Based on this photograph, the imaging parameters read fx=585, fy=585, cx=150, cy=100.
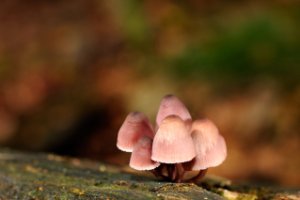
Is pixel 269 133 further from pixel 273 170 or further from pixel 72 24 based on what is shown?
pixel 72 24

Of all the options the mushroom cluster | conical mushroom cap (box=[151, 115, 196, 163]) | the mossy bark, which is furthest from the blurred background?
conical mushroom cap (box=[151, 115, 196, 163])

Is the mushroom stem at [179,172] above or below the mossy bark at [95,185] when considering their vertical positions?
above

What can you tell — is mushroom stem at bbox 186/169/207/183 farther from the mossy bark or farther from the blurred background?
the blurred background

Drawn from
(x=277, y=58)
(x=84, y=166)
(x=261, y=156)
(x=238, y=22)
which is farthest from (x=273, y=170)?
(x=84, y=166)

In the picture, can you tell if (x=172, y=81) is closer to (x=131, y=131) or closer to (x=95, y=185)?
(x=95, y=185)

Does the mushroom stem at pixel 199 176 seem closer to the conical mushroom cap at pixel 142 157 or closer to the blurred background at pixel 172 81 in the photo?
the conical mushroom cap at pixel 142 157

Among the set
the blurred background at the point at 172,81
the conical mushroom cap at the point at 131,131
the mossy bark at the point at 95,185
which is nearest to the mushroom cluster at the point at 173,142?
the conical mushroom cap at the point at 131,131
